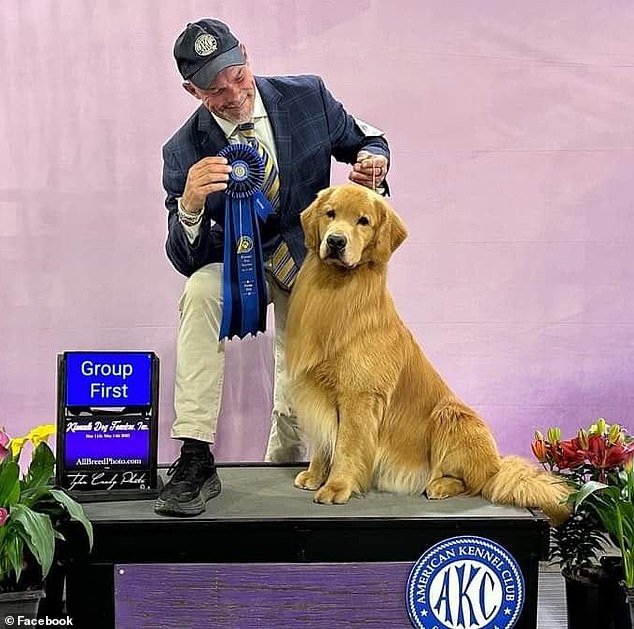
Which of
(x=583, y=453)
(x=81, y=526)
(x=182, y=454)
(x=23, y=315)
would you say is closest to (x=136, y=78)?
(x=23, y=315)

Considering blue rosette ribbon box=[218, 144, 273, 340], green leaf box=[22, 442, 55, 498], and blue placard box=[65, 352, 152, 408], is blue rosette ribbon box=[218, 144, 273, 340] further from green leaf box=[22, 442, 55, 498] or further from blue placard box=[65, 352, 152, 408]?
green leaf box=[22, 442, 55, 498]

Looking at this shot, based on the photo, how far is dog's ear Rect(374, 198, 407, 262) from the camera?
2479mm

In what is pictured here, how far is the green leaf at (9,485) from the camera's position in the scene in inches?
86.5

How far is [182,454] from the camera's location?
100 inches

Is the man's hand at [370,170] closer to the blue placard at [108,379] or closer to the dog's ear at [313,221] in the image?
the dog's ear at [313,221]

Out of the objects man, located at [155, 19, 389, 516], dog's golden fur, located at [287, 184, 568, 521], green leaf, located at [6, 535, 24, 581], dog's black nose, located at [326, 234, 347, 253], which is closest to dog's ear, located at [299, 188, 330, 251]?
dog's golden fur, located at [287, 184, 568, 521]


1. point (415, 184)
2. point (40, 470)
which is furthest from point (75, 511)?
point (415, 184)

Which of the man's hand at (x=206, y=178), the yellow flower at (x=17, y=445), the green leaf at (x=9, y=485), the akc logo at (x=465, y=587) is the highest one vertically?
the man's hand at (x=206, y=178)

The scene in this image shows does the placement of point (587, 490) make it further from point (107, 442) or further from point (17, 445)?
point (17, 445)

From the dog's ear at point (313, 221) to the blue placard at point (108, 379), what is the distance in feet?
1.83

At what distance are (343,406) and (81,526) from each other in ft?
2.46

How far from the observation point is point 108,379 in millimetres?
2539

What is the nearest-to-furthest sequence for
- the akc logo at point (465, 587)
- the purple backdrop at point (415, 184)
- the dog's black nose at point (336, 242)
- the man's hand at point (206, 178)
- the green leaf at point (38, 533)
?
the green leaf at point (38, 533), the akc logo at point (465, 587), the dog's black nose at point (336, 242), the man's hand at point (206, 178), the purple backdrop at point (415, 184)

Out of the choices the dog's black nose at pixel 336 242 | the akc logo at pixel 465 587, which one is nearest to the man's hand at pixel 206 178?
the dog's black nose at pixel 336 242
